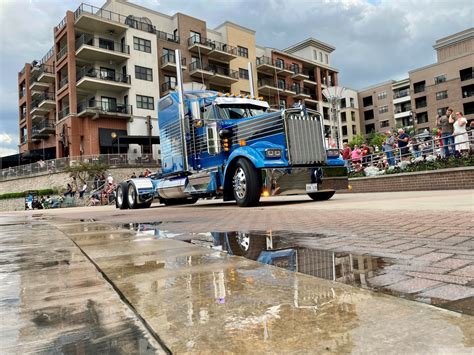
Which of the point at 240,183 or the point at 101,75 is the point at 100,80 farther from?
the point at 240,183

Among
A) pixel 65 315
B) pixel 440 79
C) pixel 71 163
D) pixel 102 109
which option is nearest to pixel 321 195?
pixel 65 315

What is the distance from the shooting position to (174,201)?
16.6 m

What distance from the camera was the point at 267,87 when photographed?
52.7m

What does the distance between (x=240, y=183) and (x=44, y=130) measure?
41781 mm

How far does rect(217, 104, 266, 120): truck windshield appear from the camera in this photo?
443 inches

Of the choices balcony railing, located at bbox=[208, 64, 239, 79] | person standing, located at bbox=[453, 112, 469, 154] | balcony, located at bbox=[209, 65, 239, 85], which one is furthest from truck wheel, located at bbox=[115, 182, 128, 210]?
balcony railing, located at bbox=[208, 64, 239, 79]

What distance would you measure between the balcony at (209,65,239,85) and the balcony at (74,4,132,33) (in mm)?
10944

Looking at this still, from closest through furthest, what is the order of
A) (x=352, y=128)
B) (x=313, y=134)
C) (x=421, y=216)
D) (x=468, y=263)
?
(x=468, y=263) < (x=421, y=216) < (x=313, y=134) < (x=352, y=128)

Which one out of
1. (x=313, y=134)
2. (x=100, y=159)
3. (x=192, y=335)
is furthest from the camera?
(x=100, y=159)

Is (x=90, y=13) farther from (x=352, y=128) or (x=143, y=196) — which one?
(x=352, y=128)

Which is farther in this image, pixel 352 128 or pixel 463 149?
pixel 352 128

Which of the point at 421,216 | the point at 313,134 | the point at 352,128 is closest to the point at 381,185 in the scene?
the point at 313,134

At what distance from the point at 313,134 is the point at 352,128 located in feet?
249

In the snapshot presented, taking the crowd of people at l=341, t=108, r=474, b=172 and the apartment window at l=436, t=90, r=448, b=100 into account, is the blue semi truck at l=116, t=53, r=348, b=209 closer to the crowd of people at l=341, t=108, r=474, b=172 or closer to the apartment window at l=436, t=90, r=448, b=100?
the crowd of people at l=341, t=108, r=474, b=172
